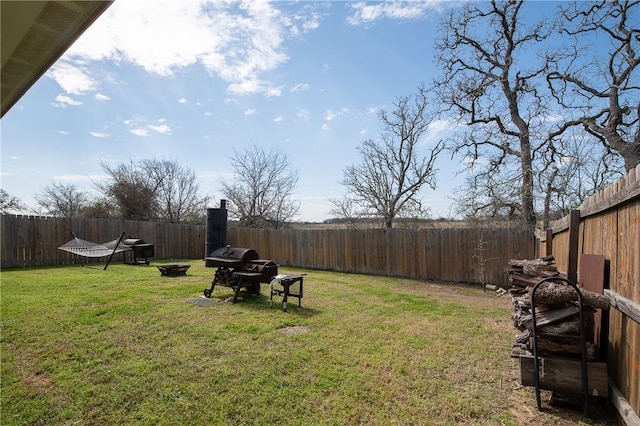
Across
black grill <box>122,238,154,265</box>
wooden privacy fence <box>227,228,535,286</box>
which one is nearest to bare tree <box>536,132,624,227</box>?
wooden privacy fence <box>227,228,535,286</box>

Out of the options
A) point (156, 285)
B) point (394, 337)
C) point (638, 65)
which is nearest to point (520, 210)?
point (638, 65)

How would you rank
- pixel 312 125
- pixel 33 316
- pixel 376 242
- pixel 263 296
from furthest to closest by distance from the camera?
1. pixel 312 125
2. pixel 376 242
3. pixel 263 296
4. pixel 33 316

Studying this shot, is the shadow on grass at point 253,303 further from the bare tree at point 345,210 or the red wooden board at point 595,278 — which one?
the bare tree at point 345,210

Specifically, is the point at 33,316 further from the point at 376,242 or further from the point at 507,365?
the point at 376,242

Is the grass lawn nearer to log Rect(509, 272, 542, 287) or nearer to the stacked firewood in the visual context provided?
the stacked firewood

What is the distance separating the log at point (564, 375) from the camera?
7.57 feet

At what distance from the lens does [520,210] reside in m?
10.2

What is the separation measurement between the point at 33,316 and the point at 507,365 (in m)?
5.86

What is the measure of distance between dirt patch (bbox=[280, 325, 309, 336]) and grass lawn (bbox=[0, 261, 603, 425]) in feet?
0.04

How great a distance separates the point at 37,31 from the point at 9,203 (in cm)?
2016

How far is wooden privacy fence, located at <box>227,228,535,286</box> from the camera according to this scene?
7.87 meters

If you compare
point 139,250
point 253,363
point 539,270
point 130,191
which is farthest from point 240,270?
point 130,191

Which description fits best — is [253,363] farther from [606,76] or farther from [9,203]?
[9,203]

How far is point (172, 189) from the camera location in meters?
19.3
